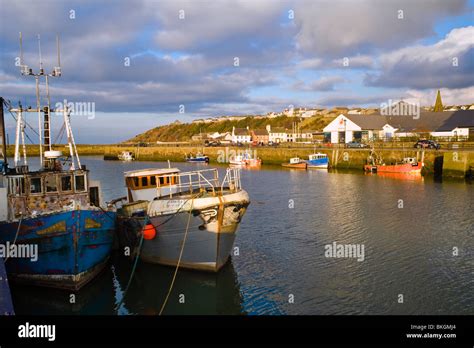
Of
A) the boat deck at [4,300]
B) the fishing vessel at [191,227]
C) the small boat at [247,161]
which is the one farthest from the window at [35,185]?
the small boat at [247,161]

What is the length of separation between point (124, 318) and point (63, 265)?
11.5ft

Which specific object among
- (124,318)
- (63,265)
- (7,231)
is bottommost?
(124,318)

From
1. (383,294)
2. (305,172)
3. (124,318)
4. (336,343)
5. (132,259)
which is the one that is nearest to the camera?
(336,343)

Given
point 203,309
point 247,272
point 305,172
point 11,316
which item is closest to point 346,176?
point 305,172

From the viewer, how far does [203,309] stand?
16.9 meters

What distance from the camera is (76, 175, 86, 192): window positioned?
1948 centimetres

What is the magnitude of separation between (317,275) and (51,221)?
11.2m

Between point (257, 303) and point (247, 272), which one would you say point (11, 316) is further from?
point (247, 272)

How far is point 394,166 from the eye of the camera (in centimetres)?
5959

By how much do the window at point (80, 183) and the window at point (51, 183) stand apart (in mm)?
872

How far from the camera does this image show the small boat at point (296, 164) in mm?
71700

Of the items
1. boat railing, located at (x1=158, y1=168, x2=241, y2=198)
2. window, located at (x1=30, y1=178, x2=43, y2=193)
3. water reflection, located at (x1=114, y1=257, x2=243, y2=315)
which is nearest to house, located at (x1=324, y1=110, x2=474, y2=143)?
boat railing, located at (x1=158, y1=168, x2=241, y2=198)

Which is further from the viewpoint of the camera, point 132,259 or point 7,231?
point 132,259

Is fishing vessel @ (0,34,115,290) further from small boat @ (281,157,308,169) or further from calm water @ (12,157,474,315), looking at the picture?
small boat @ (281,157,308,169)
